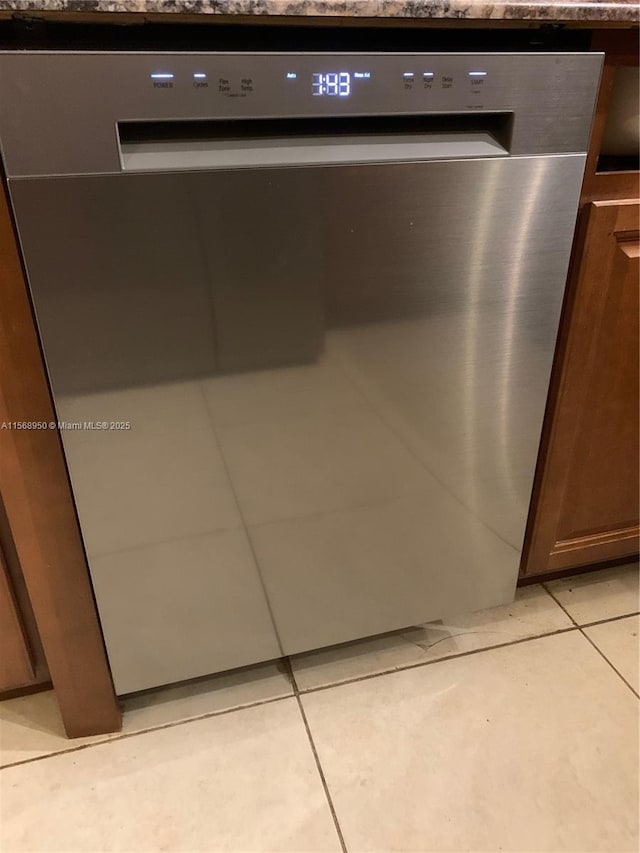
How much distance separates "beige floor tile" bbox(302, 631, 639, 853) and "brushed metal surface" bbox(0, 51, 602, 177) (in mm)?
855

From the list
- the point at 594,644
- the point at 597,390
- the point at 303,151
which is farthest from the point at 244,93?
the point at 594,644

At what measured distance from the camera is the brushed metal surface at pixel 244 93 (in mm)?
679

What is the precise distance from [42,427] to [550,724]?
2.97 feet

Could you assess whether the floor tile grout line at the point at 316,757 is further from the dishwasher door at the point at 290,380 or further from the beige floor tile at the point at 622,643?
the beige floor tile at the point at 622,643

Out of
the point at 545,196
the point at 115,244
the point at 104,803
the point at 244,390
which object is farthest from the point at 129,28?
the point at 104,803

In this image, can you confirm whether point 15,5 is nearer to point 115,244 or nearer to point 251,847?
point 115,244

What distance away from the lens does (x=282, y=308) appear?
2.75ft

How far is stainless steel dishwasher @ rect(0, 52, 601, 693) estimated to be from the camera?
0.73 meters

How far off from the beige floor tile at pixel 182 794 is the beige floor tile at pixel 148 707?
0.02 meters

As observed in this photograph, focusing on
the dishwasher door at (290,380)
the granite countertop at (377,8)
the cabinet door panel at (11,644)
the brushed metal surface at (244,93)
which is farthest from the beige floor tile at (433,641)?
the granite countertop at (377,8)

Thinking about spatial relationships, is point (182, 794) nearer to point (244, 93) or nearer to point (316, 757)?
point (316, 757)

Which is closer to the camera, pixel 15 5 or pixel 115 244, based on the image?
pixel 15 5

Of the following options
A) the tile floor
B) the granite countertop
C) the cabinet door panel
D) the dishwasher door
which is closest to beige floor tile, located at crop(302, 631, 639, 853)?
the tile floor

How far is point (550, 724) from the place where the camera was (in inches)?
44.1
